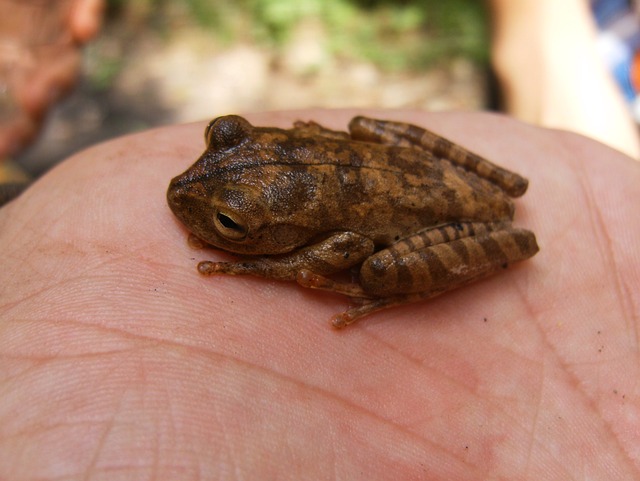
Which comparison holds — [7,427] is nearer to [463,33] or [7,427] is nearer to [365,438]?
[365,438]

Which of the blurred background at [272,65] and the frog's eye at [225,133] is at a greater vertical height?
the frog's eye at [225,133]

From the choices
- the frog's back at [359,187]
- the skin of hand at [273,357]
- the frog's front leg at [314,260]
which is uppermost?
the frog's back at [359,187]

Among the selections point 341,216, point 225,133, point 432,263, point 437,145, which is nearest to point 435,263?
point 432,263

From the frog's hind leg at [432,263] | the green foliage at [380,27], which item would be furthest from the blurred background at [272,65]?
the frog's hind leg at [432,263]

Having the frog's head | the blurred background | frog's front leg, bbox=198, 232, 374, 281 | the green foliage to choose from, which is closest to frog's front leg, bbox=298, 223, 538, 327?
frog's front leg, bbox=198, 232, 374, 281

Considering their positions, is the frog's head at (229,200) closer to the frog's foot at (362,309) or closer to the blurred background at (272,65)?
the frog's foot at (362,309)

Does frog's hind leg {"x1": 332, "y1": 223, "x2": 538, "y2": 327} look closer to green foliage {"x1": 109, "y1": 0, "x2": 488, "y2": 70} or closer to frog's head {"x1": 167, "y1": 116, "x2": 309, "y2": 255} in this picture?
frog's head {"x1": 167, "y1": 116, "x2": 309, "y2": 255}
